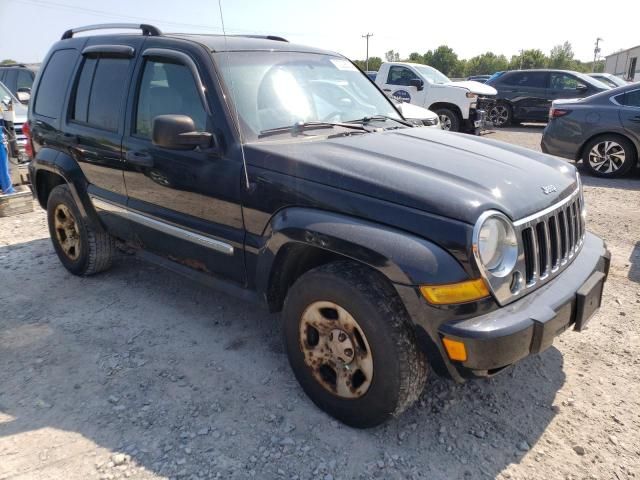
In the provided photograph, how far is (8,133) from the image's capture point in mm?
7266

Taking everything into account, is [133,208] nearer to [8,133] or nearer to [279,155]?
[279,155]

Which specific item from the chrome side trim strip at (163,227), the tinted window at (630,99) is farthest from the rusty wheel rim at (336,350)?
the tinted window at (630,99)

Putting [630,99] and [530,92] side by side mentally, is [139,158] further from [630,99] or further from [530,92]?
[530,92]

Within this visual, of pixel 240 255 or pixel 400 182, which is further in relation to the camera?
pixel 240 255

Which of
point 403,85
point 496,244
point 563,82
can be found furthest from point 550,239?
point 563,82

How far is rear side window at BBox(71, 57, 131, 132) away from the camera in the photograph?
3711 millimetres

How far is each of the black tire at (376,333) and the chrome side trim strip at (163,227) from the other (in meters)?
0.70

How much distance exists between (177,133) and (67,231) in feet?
7.70

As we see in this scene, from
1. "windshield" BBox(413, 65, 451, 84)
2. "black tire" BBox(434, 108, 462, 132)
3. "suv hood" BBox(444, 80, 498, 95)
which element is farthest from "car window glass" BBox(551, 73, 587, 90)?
"black tire" BBox(434, 108, 462, 132)

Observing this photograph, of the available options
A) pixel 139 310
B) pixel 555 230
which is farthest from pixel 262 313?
pixel 555 230

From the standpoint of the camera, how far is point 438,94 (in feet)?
40.3

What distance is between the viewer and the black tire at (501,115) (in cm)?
1530

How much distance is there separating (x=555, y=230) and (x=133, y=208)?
276cm

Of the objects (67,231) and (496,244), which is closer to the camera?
(496,244)
